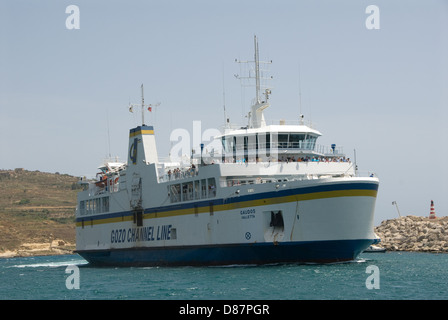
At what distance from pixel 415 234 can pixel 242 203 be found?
31670mm

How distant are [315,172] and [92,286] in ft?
39.8

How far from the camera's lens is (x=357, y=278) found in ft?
90.3

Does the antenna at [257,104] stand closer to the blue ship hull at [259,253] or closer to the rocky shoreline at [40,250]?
the blue ship hull at [259,253]

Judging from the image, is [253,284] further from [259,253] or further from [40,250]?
[40,250]

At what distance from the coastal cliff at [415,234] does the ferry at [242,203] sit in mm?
22978

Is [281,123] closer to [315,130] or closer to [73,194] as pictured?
[315,130]

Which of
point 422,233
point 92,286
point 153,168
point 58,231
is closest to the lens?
point 92,286

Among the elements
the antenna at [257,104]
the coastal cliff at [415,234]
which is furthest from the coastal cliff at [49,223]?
the antenna at [257,104]

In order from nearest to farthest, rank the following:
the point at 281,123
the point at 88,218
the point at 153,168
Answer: the point at 281,123, the point at 153,168, the point at 88,218

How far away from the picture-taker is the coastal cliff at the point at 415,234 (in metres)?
55.6

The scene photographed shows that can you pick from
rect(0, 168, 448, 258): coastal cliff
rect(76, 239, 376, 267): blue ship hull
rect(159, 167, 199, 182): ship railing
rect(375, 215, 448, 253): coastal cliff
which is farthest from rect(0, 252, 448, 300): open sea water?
rect(0, 168, 448, 258): coastal cliff

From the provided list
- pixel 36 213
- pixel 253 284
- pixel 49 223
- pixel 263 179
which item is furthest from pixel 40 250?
pixel 253 284

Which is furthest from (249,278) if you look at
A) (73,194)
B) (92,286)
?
(73,194)

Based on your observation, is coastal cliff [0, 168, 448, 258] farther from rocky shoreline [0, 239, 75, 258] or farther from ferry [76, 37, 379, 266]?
ferry [76, 37, 379, 266]
